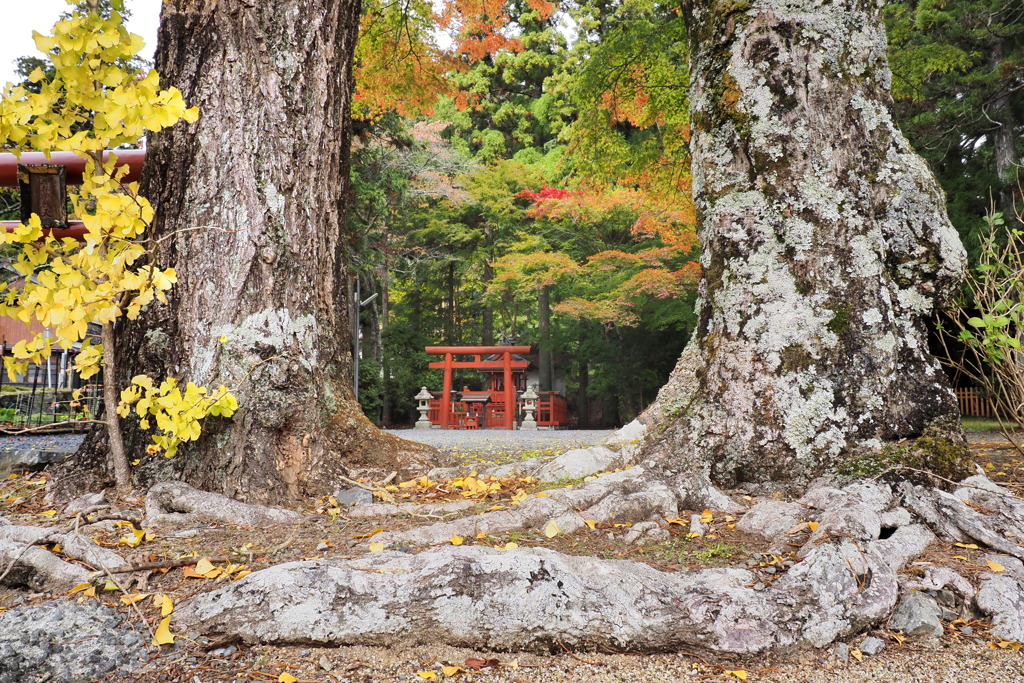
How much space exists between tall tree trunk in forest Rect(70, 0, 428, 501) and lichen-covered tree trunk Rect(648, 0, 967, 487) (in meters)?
1.75

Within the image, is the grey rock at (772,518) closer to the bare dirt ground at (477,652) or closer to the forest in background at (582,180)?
the bare dirt ground at (477,652)

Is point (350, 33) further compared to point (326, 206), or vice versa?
point (350, 33)

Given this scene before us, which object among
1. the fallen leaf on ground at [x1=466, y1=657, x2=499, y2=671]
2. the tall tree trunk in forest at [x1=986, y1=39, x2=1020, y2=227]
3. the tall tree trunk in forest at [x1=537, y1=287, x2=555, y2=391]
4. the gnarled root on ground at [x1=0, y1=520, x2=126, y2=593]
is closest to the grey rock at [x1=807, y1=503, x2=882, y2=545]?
the fallen leaf on ground at [x1=466, y1=657, x2=499, y2=671]

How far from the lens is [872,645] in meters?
1.89

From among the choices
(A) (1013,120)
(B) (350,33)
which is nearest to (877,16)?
(B) (350,33)

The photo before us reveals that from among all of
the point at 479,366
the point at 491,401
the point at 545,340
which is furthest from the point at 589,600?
the point at 545,340

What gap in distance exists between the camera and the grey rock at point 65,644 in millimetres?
1651

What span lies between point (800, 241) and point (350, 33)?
102 inches

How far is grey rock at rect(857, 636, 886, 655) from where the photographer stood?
187 cm

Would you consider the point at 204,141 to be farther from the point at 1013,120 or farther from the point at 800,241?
the point at 1013,120

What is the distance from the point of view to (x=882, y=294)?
2846 mm

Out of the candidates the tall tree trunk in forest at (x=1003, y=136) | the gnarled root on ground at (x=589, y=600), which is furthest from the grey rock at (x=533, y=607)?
the tall tree trunk in forest at (x=1003, y=136)

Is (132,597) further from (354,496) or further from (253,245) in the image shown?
(253,245)

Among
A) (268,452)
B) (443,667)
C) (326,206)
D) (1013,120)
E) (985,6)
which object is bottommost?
(443,667)
